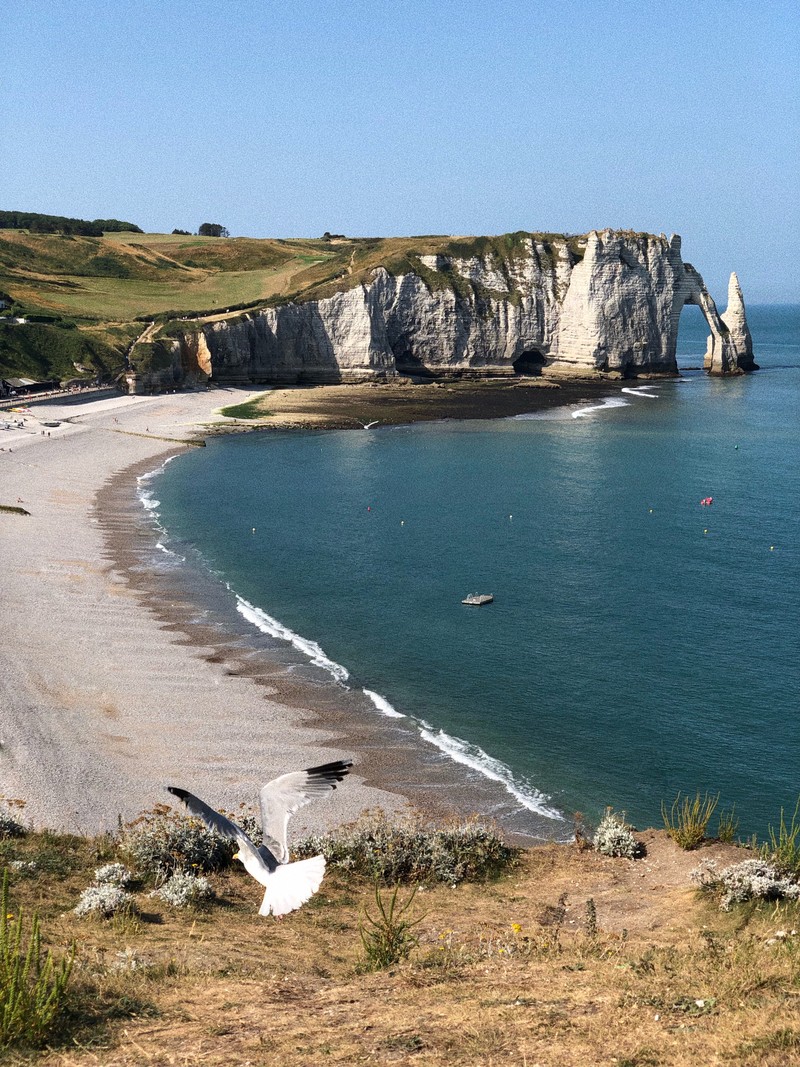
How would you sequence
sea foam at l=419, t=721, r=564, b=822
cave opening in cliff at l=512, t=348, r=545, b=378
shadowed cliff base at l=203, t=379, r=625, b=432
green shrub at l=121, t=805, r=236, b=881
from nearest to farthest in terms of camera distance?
green shrub at l=121, t=805, r=236, b=881, sea foam at l=419, t=721, r=564, b=822, shadowed cliff base at l=203, t=379, r=625, b=432, cave opening in cliff at l=512, t=348, r=545, b=378

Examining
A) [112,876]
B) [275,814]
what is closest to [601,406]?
[112,876]

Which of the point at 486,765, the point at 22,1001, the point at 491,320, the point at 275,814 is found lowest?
the point at 486,765

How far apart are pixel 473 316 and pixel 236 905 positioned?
378 ft

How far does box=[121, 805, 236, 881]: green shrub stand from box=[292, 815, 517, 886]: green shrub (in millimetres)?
1703

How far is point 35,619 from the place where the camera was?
1523 inches

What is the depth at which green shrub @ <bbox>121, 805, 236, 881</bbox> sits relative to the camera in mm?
18062

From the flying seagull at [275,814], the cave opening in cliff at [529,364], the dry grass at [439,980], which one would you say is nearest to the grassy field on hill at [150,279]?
the cave opening in cliff at [529,364]

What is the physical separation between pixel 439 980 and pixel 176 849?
24.6 feet

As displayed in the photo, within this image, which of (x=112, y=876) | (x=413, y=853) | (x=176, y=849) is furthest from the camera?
(x=413, y=853)

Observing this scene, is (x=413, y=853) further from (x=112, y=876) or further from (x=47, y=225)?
(x=47, y=225)

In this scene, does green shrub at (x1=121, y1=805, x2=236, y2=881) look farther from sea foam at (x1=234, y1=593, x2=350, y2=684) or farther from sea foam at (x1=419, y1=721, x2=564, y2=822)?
sea foam at (x1=234, y1=593, x2=350, y2=684)

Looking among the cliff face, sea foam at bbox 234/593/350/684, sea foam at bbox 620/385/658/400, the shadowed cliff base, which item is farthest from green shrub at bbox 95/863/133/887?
sea foam at bbox 620/385/658/400

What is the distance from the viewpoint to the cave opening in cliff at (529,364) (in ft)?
443

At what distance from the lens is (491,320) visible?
126438 mm
